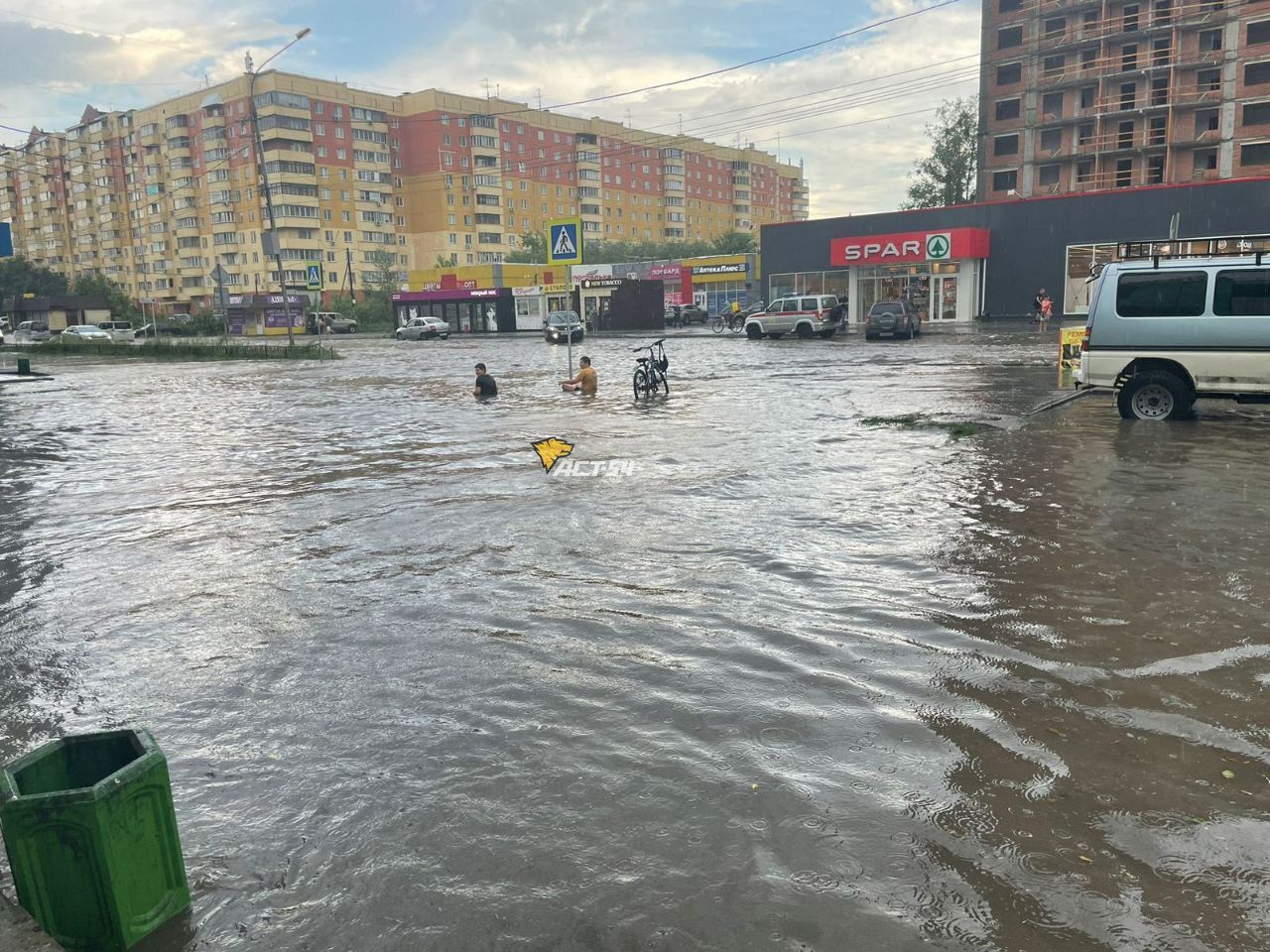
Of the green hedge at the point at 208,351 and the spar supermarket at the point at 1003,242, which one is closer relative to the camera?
the green hedge at the point at 208,351

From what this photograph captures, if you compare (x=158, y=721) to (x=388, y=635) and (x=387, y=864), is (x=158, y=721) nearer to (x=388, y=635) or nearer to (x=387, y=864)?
(x=388, y=635)

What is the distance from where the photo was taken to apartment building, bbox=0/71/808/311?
101 meters

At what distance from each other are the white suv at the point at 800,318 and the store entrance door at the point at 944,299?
32.6 ft

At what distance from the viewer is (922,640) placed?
5301 mm

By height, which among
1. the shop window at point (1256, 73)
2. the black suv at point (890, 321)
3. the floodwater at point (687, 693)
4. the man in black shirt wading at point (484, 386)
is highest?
the shop window at point (1256, 73)

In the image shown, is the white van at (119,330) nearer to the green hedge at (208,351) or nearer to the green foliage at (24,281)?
the green hedge at (208,351)

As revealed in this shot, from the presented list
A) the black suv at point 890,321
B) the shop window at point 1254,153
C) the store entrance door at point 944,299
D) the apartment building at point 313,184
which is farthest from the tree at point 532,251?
the black suv at point 890,321

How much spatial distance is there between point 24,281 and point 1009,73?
10264 centimetres

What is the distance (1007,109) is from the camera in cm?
6512

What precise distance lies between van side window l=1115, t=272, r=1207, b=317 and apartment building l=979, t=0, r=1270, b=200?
53.5 m

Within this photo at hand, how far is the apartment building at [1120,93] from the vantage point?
56.5 meters

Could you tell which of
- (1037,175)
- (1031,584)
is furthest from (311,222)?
(1031,584)

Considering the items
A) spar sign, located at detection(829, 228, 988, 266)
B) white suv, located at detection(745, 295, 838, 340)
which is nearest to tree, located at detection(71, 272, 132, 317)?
spar sign, located at detection(829, 228, 988, 266)

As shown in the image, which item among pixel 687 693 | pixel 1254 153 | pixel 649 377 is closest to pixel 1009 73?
pixel 1254 153
